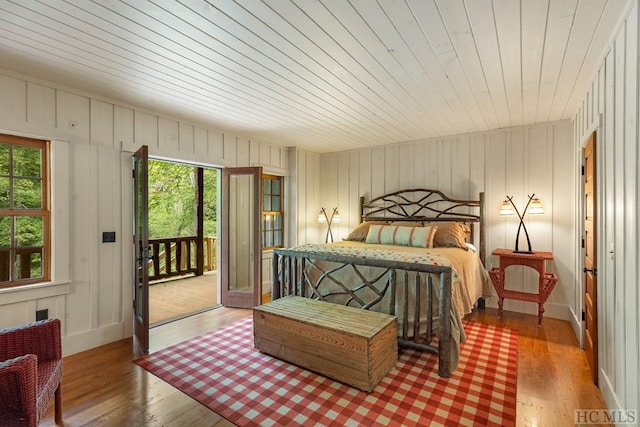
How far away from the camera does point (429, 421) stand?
Result: 1982mm

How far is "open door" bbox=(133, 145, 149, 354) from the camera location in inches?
119

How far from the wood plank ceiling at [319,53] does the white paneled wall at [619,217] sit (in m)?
0.27

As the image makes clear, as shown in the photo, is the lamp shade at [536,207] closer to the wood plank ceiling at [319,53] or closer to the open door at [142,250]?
the wood plank ceiling at [319,53]

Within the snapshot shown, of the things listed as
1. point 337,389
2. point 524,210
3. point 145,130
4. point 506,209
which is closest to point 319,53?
point 145,130

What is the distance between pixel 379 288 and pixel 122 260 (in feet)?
9.02

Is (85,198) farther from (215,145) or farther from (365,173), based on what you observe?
(365,173)

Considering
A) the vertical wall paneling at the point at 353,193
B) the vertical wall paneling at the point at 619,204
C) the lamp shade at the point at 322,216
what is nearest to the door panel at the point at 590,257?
the vertical wall paneling at the point at 619,204

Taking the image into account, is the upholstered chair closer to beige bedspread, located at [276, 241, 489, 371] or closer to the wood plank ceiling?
the wood plank ceiling

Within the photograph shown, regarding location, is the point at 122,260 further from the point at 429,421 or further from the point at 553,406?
the point at 553,406

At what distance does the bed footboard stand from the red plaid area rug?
9.7 inches

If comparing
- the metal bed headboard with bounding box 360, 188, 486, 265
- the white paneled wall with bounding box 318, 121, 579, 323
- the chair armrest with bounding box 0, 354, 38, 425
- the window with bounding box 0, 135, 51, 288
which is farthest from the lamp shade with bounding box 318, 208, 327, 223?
the chair armrest with bounding box 0, 354, 38, 425

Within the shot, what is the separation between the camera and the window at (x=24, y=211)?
8.75 ft

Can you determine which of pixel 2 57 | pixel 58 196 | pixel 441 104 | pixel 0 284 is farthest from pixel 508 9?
pixel 0 284

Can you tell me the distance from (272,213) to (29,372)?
398cm
